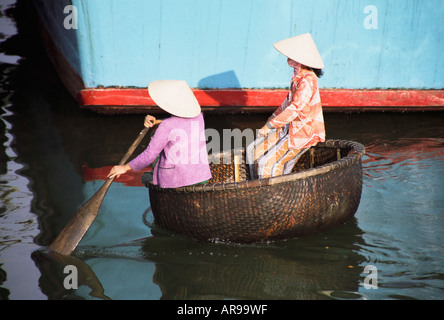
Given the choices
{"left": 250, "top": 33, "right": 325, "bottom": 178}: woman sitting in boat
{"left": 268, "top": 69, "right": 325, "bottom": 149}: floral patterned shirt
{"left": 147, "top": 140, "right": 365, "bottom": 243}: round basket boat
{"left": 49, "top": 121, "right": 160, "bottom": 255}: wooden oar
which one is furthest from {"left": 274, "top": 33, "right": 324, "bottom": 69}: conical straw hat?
{"left": 49, "top": 121, "right": 160, "bottom": 255}: wooden oar

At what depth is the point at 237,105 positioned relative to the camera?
7664 millimetres

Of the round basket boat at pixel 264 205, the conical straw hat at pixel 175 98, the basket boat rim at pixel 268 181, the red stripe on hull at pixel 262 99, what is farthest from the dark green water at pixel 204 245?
the conical straw hat at pixel 175 98

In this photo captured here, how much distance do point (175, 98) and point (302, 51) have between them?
1226mm

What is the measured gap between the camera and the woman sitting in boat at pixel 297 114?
4262mm

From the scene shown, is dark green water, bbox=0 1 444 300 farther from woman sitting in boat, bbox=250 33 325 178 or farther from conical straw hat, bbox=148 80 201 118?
conical straw hat, bbox=148 80 201 118

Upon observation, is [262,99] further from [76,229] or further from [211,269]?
[211,269]

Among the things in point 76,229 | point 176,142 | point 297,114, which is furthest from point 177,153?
point 297,114

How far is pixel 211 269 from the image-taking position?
11.9 feet

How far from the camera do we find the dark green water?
3.35 m

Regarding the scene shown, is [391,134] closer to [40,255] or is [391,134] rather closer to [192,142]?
[192,142]

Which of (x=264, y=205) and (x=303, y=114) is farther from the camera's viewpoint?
(x=303, y=114)

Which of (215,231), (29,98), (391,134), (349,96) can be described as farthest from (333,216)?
(29,98)

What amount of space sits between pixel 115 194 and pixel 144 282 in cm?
190

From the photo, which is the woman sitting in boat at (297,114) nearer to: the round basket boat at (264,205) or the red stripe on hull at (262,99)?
the round basket boat at (264,205)
